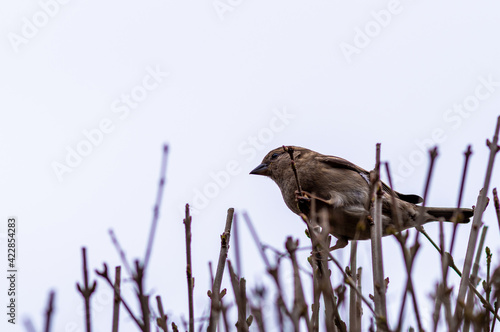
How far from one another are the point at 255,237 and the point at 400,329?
0.60 m

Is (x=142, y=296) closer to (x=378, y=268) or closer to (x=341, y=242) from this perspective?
(x=378, y=268)

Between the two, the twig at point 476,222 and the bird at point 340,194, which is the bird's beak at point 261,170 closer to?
the bird at point 340,194

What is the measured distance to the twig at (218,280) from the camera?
8.32 ft

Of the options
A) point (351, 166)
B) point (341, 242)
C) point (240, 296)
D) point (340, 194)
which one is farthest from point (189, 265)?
point (351, 166)

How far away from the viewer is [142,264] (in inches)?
87.0

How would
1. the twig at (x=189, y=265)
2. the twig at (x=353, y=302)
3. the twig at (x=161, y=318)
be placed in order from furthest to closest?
1. the twig at (x=353, y=302)
2. the twig at (x=189, y=265)
3. the twig at (x=161, y=318)

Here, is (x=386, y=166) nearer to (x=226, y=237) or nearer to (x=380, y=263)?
(x=380, y=263)

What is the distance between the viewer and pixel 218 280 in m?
2.73

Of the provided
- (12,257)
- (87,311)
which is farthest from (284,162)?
(87,311)

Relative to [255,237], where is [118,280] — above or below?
below

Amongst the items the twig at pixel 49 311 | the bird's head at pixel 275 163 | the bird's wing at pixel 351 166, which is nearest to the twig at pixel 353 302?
the twig at pixel 49 311

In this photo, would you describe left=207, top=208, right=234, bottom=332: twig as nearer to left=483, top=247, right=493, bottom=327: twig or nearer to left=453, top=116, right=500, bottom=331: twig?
left=453, top=116, right=500, bottom=331: twig

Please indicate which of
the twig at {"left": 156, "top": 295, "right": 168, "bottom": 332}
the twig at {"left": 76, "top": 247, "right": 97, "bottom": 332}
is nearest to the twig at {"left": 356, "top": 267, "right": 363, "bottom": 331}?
the twig at {"left": 156, "top": 295, "right": 168, "bottom": 332}

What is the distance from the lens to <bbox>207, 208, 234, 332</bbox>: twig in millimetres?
2537
